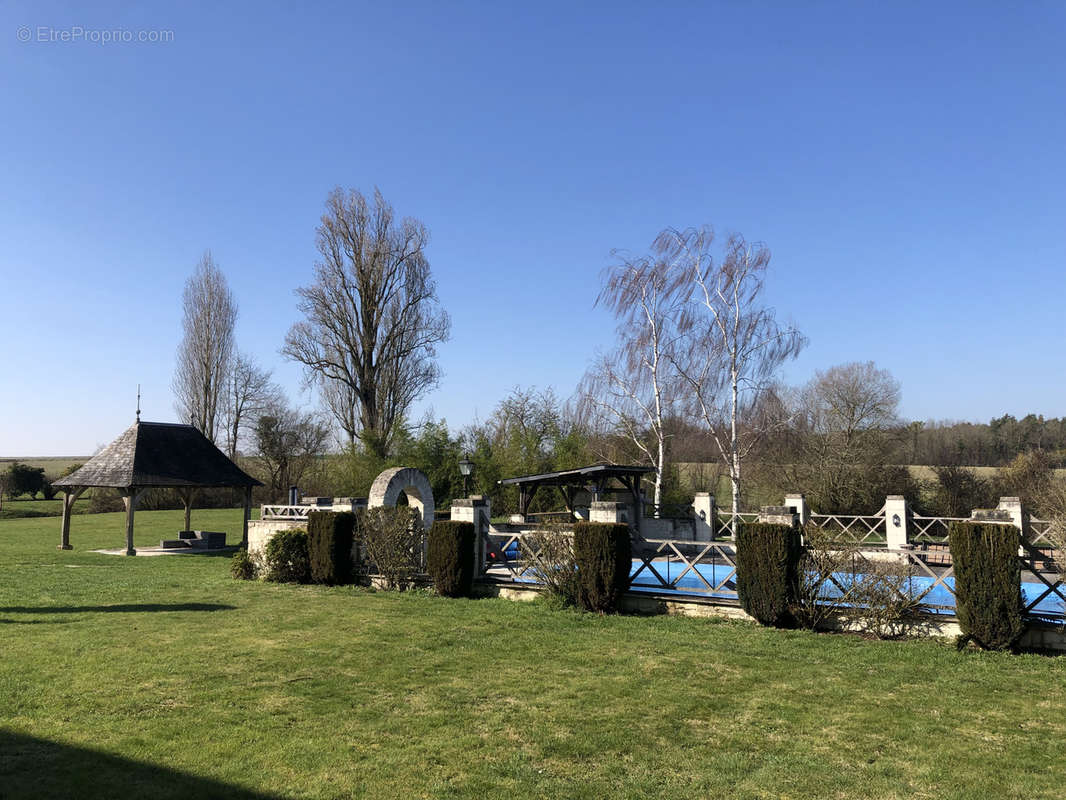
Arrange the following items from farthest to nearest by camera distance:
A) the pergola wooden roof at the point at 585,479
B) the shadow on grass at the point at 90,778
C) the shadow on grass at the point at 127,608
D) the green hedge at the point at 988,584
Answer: the pergola wooden roof at the point at 585,479, the shadow on grass at the point at 127,608, the green hedge at the point at 988,584, the shadow on grass at the point at 90,778

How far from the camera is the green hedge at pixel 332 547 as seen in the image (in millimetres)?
13766

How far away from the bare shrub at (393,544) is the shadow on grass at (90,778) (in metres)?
8.20

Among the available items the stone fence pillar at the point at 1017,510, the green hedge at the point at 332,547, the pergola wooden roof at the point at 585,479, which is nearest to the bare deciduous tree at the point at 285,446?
the pergola wooden roof at the point at 585,479

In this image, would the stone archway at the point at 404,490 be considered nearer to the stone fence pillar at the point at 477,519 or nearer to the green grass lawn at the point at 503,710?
the stone fence pillar at the point at 477,519

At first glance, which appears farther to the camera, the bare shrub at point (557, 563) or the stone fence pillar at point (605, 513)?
the stone fence pillar at point (605, 513)

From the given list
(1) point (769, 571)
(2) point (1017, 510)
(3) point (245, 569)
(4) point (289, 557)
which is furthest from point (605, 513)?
(2) point (1017, 510)

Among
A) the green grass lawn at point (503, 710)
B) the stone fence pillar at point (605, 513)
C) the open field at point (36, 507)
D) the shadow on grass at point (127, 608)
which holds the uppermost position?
the stone fence pillar at point (605, 513)

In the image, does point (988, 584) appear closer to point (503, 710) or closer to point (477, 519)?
point (503, 710)

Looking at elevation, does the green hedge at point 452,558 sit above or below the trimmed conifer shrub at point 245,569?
above

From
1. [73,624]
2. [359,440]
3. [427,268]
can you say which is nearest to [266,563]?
[73,624]

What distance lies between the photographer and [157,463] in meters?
22.5

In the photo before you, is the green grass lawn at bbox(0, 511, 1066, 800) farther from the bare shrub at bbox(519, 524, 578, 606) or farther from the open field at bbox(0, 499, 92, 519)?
the open field at bbox(0, 499, 92, 519)

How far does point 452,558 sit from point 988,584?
311 inches

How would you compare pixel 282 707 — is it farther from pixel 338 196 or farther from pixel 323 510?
pixel 338 196
